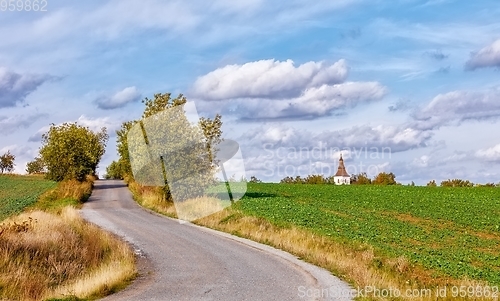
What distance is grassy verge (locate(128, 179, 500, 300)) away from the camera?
54.1ft

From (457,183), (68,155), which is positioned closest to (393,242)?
(68,155)

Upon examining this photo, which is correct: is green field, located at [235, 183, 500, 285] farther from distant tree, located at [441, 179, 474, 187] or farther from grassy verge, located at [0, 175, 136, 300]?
distant tree, located at [441, 179, 474, 187]

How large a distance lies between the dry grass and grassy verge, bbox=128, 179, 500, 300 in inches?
255

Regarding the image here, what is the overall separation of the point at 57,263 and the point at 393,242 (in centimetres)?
1547

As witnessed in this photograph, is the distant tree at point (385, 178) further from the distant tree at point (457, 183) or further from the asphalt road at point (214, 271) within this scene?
the asphalt road at point (214, 271)

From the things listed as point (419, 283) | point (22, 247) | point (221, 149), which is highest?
point (221, 149)

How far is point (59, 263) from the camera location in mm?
17953

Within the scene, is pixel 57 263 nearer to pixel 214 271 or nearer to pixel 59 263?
pixel 59 263

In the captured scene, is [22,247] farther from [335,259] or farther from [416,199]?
[416,199]

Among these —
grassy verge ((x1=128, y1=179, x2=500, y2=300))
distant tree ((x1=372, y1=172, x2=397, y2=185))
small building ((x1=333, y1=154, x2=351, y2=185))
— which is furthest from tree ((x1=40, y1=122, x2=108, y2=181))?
small building ((x1=333, y1=154, x2=351, y2=185))

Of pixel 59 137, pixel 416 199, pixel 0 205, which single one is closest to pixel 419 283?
pixel 416 199

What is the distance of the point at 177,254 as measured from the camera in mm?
21047

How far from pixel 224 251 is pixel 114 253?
4.10 m

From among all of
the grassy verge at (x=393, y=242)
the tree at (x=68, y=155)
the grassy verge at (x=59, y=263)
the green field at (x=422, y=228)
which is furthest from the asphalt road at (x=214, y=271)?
the tree at (x=68, y=155)
